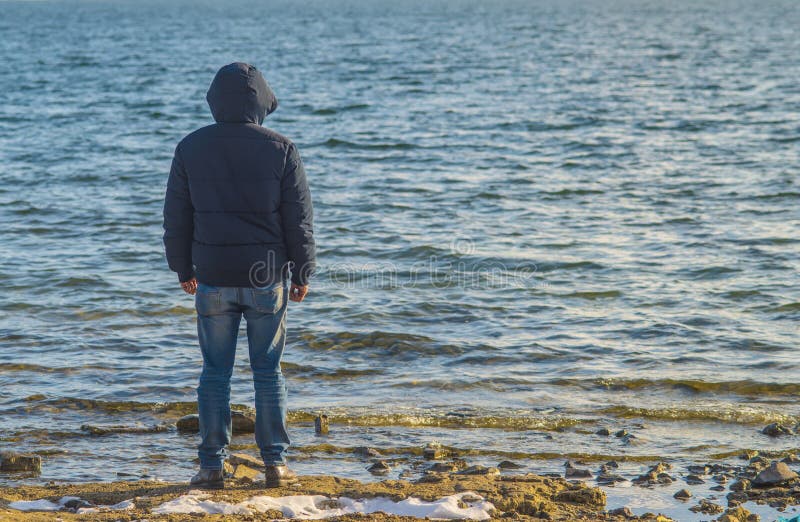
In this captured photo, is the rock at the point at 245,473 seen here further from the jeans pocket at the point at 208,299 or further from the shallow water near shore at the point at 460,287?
the jeans pocket at the point at 208,299

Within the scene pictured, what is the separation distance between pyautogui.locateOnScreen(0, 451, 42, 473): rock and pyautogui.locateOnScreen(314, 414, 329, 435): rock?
1.99 meters

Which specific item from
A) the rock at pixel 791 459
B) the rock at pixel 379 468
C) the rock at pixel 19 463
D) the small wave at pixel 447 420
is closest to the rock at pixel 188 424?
the small wave at pixel 447 420

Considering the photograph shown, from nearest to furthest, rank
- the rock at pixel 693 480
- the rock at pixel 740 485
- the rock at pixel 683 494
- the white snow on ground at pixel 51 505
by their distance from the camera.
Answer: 1. the white snow on ground at pixel 51 505
2. the rock at pixel 683 494
3. the rock at pixel 740 485
4. the rock at pixel 693 480

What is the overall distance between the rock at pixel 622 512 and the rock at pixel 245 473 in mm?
2115

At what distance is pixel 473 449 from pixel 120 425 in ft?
8.90

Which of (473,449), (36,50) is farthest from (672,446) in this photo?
(36,50)

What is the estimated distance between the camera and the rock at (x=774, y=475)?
629 centimetres

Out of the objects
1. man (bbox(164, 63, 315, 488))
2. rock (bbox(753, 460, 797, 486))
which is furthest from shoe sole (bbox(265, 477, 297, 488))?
rock (bbox(753, 460, 797, 486))

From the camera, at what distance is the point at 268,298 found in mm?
5734

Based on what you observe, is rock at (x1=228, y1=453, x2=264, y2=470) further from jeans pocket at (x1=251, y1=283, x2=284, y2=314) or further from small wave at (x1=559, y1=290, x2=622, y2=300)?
small wave at (x1=559, y1=290, x2=622, y2=300)

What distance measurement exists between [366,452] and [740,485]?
247 cm

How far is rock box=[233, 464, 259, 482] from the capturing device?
6.30 metres

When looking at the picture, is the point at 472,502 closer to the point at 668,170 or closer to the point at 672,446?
the point at 672,446

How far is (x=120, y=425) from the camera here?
315 inches
